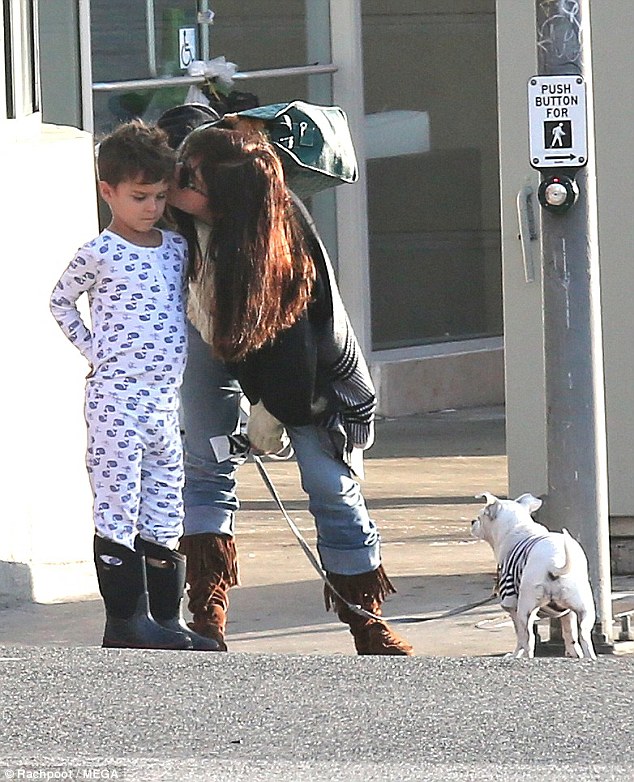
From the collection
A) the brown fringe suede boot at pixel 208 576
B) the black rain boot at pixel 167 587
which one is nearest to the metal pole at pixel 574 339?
the brown fringe suede boot at pixel 208 576

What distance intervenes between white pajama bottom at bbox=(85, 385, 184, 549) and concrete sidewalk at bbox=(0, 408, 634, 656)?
3.75 feet

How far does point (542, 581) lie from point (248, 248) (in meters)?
1.39

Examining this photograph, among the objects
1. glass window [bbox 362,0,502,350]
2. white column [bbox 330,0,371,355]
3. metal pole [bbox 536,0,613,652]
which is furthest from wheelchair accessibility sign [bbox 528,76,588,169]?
glass window [bbox 362,0,502,350]

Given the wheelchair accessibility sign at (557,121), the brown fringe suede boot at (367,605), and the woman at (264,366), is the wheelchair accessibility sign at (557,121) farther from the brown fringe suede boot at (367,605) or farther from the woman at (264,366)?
the brown fringe suede boot at (367,605)

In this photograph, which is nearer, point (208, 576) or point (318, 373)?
point (318, 373)

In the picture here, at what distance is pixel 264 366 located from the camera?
18.7 feet

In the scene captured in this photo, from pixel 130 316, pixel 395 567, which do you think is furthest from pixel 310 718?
pixel 395 567

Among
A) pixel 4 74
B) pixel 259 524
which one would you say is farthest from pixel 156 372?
pixel 259 524

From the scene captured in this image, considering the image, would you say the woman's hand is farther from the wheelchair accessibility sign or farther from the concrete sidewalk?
the wheelchair accessibility sign

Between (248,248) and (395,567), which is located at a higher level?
(248,248)

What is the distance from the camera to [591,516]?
20.9ft

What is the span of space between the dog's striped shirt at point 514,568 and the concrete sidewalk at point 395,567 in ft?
1.60

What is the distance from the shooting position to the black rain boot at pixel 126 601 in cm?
560

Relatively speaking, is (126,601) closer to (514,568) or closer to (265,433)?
(265,433)
